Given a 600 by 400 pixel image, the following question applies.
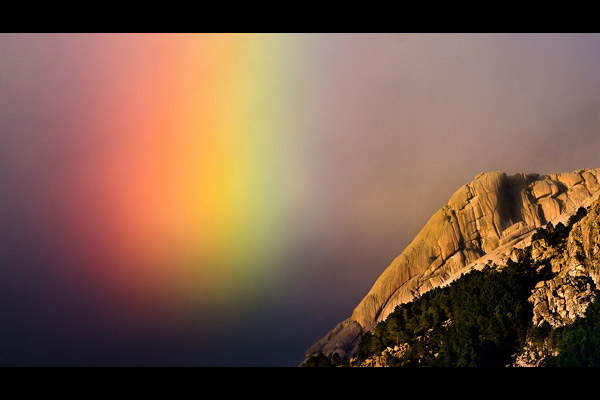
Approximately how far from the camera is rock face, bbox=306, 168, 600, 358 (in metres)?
69.1

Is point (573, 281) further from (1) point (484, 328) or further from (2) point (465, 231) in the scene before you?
(2) point (465, 231)

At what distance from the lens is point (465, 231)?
7138 cm

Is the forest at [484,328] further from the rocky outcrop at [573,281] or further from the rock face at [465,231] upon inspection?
the rock face at [465,231]

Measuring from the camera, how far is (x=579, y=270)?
1258 inches

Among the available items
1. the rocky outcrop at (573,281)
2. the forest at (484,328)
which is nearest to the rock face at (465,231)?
the forest at (484,328)

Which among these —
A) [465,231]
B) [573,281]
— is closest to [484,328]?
[573,281]

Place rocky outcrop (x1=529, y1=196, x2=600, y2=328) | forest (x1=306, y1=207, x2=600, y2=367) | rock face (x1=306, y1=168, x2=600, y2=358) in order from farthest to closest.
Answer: rock face (x1=306, y1=168, x2=600, y2=358) < rocky outcrop (x1=529, y1=196, x2=600, y2=328) < forest (x1=306, y1=207, x2=600, y2=367)

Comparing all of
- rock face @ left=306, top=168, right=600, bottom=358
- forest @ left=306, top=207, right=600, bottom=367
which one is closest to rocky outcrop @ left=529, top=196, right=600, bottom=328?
forest @ left=306, top=207, right=600, bottom=367

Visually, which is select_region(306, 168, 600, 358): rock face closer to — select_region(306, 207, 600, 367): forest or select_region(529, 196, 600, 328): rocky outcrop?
select_region(306, 207, 600, 367): forest

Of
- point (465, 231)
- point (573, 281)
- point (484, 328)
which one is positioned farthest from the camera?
point (465, 231)

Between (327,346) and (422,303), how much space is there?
28563mm
